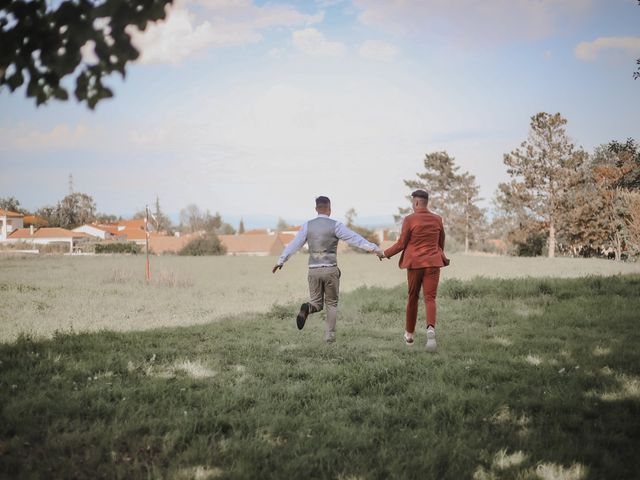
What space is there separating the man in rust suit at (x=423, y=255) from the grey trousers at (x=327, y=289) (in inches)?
48.5

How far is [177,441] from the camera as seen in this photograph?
4.02 meters

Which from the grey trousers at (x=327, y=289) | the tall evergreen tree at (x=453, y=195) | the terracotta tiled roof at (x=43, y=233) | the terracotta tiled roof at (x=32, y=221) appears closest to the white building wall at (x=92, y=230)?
the terracotta tiled roof at (x=32, y=221)

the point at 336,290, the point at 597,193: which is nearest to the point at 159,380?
the point at 336,290

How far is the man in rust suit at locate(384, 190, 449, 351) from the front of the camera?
7578 millimetres

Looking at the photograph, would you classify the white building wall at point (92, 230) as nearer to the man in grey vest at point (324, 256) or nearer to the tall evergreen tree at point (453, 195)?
the tall evergreen tree at point (453, 195)

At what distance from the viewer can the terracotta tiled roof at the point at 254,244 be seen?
91.6m

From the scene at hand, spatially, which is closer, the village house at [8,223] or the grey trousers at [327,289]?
the grey trousers at [327,289]

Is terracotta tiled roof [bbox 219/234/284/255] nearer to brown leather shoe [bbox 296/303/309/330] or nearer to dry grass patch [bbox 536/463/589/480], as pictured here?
brown leather shoe [bbox 296/303/309/330]

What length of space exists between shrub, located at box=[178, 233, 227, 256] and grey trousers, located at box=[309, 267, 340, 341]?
211 feet

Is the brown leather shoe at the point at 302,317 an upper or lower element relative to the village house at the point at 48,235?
lower

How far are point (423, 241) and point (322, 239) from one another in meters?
1.71

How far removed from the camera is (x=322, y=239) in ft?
25.5

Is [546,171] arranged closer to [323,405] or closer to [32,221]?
[323,405]

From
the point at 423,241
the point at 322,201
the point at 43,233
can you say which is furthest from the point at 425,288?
the point at 43,233
